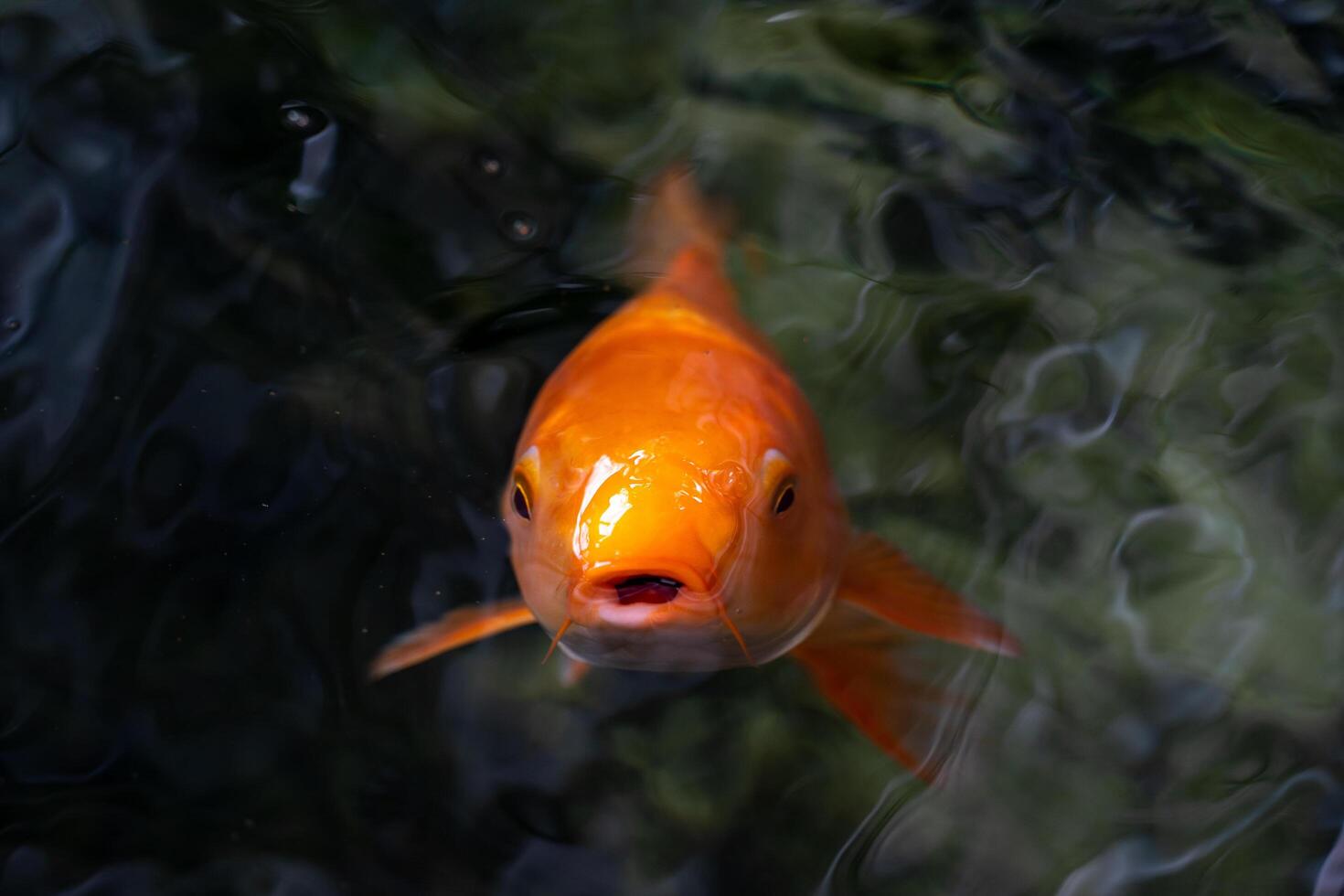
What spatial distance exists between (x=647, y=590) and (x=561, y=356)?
1.27m

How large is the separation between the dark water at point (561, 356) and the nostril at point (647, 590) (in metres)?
0.83

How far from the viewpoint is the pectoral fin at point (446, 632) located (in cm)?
253

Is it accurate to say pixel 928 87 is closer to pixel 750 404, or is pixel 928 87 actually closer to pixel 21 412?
pixel 750 404

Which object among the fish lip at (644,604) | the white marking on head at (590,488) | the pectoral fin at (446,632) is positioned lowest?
the pectoral fin at (446,632)

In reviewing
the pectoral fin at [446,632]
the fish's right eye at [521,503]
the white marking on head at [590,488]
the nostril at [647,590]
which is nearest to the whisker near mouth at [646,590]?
the nostril at [647,590]

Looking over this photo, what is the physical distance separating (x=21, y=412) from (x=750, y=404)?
2.04 meters

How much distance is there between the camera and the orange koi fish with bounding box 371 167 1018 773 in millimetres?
1886

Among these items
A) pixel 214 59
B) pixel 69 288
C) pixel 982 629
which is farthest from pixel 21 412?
pixel 982 629

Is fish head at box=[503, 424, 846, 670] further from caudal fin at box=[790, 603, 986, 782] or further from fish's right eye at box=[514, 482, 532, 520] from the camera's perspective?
caudal fin at box=[790, 603, 986, 782]

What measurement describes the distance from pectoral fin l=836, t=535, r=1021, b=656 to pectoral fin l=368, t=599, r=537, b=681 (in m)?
0.83

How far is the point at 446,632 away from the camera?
256 centimetres

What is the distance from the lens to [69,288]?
9.68 feet

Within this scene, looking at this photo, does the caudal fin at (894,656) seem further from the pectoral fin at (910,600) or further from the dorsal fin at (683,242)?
the dorsal fin at (683,242)

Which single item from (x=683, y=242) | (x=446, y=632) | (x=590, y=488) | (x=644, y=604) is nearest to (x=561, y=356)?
(x=683, y=242)
